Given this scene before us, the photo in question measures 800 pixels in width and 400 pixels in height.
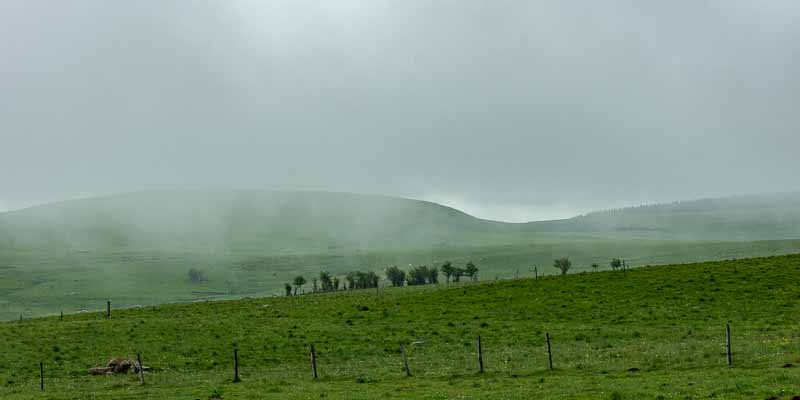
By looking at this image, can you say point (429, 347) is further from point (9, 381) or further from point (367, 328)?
point (9, 381)

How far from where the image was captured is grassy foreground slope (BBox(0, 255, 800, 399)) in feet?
94.8

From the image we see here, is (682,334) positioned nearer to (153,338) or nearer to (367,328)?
(367,328)

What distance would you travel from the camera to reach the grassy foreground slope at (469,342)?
28.9m

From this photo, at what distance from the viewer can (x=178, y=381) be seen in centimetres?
3709

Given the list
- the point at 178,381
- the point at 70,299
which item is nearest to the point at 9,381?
the point at 178,381

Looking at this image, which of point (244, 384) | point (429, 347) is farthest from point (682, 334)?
point (244, 384)

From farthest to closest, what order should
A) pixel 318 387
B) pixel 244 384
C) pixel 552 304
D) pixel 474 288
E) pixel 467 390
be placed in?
pixel 474 288
pixel 552 304
pixel 244 384
pixel 318 387
pixel 467 390

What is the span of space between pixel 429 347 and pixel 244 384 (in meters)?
15.1

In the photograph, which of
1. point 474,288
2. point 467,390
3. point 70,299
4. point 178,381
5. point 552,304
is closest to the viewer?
point 467,390

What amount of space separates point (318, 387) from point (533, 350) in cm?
1455

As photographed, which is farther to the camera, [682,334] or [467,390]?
[682,334]

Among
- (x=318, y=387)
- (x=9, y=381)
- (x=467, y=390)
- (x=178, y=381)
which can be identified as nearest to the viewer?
(x=467, y=390)

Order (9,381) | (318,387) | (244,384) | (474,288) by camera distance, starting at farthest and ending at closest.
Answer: (474,288) < (9,381) < (244,384) < (318,387)

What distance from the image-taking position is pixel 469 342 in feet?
154
